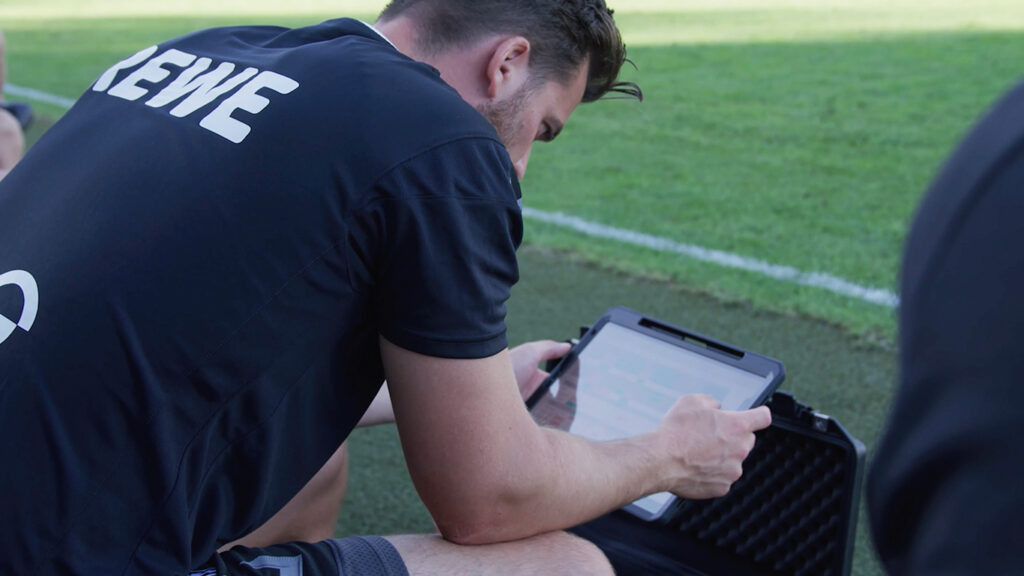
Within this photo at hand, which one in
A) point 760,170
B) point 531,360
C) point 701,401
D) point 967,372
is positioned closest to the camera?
point 967,372

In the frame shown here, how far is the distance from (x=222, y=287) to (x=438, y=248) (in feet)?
0.93

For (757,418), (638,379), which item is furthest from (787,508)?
(638,379)

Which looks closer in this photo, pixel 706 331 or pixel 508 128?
pixel 508 128

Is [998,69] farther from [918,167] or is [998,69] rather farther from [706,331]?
[706,331]

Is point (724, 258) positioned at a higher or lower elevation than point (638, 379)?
lower

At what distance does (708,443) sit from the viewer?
1645 mm

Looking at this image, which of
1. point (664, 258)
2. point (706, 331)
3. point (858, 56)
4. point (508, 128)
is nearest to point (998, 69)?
point (858, 56)

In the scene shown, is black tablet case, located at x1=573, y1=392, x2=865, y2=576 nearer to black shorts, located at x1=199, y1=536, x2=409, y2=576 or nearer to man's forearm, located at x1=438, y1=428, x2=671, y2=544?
man's forearm, located at x1=438, y1=428, x2=671, y2=544

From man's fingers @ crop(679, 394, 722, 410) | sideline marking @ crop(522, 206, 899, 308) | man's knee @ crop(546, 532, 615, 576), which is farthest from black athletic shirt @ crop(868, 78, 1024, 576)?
sideline marking @ crop(522, 206, 899, 308)

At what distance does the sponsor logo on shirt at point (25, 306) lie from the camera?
4.37 feet

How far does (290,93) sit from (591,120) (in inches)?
233

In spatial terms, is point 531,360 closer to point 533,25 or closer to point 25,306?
point 533,25

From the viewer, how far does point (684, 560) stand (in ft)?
6.09

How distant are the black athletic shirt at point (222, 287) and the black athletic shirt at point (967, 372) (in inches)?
34.7
